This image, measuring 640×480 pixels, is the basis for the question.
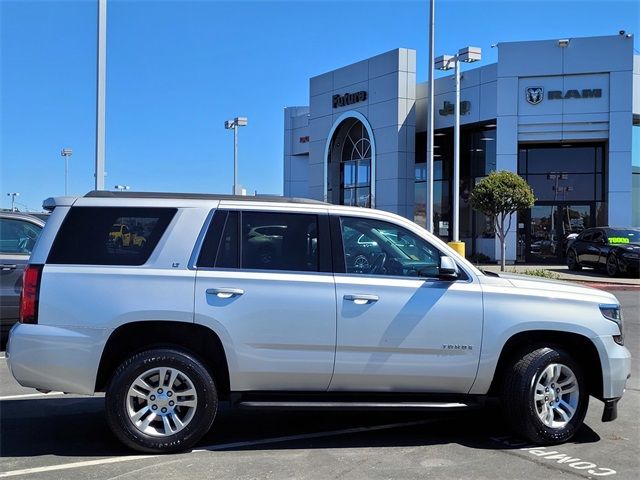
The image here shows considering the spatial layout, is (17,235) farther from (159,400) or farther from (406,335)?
(406,335)

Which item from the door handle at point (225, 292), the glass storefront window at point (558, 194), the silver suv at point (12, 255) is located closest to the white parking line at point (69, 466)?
the door handle at point (225, 292)

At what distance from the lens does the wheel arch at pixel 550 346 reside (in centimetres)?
525

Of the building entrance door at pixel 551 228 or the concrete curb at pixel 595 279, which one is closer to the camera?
the concrete curb at pixel 595 279

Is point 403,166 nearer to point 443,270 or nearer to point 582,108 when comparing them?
point 582,108

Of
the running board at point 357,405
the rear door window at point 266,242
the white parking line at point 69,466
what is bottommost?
the white parking line at point 69,466

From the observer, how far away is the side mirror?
16.6ft

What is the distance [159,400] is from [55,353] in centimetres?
83

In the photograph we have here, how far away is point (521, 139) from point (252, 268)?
77.8 ft

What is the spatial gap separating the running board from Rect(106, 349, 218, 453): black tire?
0.29 meters

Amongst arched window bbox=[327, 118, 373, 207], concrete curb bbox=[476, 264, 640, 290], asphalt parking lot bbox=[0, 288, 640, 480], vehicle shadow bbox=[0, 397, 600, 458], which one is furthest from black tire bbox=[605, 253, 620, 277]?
vehicle shadow bbox=[0, 397, 600, 458]

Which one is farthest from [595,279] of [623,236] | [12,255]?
[12,255]

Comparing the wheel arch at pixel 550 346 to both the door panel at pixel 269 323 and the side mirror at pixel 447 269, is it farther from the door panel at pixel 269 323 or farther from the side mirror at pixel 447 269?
the door panel at pixel 269 323

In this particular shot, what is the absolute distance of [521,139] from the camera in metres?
26.6

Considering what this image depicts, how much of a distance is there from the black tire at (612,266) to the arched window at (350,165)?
13.7 metres
